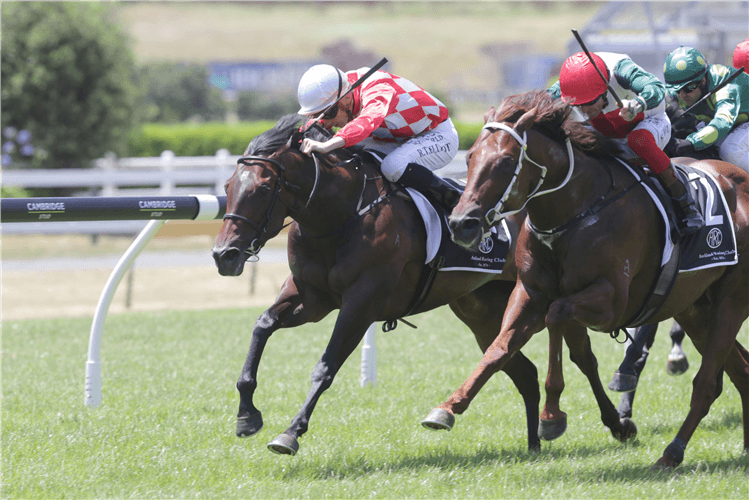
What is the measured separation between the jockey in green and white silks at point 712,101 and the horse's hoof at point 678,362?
1.95 m

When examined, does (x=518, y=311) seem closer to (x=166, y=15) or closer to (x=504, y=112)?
(x=504, y=112)

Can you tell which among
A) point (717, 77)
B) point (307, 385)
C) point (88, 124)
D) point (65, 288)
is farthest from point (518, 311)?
point (88, 124)

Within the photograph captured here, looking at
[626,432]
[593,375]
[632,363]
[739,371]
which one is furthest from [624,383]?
[593,375]

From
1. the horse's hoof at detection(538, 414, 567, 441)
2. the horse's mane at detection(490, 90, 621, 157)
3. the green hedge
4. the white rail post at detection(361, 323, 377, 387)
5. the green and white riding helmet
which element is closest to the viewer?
the horse's mane at detection(490, 90, 621, 157)

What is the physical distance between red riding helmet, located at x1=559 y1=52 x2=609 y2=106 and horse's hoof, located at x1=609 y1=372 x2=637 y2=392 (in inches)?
77.2

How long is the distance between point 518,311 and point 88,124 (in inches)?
593

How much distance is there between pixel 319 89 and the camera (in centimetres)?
457

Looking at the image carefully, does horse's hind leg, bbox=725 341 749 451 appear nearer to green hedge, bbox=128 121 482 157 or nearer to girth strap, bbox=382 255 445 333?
girth strap, bbox=382 255 445 333

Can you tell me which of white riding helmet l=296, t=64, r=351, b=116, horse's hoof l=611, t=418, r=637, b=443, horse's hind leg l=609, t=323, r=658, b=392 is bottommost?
horse's hoof l=611, t=418, r=637, b=443

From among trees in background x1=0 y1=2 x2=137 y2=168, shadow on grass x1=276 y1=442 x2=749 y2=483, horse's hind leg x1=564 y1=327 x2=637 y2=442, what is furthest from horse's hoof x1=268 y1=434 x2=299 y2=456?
trees in background x1=0 y1=2 x2=137 y2=168

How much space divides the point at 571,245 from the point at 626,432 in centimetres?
141

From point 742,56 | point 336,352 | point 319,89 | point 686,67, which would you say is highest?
point 742,56

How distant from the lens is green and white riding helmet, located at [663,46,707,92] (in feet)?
16.4

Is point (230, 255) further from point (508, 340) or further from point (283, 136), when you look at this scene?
point (508, 340)
